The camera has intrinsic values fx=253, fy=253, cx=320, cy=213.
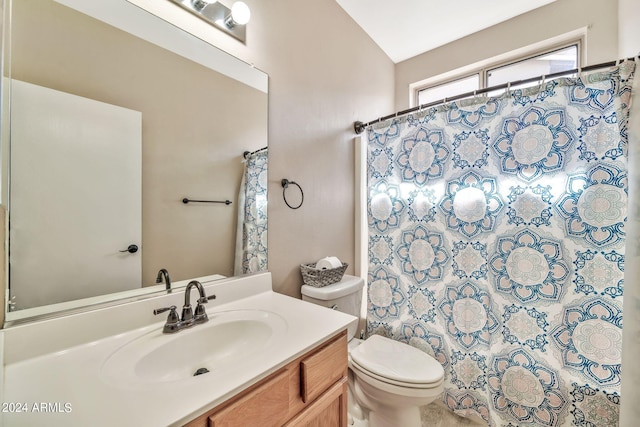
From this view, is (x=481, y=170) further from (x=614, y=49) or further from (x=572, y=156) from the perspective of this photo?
(x=614, y=49)

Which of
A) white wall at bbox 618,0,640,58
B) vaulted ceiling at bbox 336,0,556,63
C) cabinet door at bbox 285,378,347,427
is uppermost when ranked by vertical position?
vaulted ceiling at bbox 336,0,556,63

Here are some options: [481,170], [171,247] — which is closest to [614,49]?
[481,170]

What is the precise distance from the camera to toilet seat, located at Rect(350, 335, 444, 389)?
1.18m

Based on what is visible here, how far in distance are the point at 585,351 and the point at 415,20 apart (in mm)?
2270

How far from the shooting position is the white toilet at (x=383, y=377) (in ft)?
3.86

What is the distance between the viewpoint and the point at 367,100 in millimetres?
2053

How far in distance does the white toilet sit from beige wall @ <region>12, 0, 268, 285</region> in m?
0.66

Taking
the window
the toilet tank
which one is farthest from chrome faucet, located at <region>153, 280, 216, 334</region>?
the window

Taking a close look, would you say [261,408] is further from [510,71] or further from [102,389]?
[510,71]

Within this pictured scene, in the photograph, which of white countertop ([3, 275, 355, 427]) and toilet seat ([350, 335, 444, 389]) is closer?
white countertop ([3, 275, 355, 427])

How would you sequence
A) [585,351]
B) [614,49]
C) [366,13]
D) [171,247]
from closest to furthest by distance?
1. [171,247]
2. [585,351]
3. [614,49]
4. [366,13]

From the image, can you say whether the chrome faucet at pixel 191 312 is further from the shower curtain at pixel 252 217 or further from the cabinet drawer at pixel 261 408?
the cabinet drawer at pixel 261 408

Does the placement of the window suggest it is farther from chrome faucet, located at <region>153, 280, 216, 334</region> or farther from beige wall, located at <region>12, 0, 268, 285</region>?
chrome faucet, located at <region>153, 280, 216, 334</region>

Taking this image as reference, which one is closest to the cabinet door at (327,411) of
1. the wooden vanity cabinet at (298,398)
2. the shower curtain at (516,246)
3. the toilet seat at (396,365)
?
the wooden vanity cabinet at (298,398)
